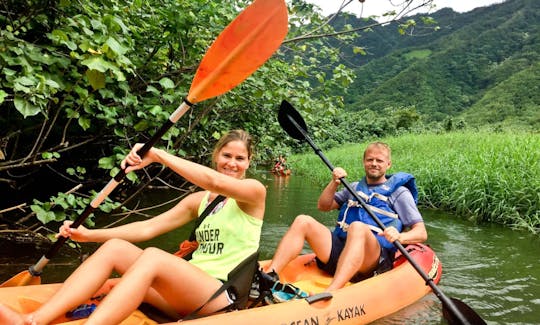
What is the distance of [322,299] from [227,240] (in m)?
0.69

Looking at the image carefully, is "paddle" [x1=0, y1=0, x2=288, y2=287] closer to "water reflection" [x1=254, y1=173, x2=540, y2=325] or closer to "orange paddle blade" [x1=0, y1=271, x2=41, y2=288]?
"orange paddle blade" [x1=0, y1=271, x2=41, y2=288]

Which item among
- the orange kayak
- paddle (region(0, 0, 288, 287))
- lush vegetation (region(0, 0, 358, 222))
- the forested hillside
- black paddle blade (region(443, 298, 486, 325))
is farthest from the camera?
the forested hillside

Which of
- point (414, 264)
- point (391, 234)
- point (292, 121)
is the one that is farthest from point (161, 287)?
point (292, 121)

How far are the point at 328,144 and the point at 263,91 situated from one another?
18.3 m

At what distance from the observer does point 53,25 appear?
2660 millimetres

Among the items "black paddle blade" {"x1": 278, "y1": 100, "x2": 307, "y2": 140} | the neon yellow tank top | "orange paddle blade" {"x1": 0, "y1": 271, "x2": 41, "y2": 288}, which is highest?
"black paddle blade" {"x1": 278, "y1": 100, "x2": 307, "y2": 140}

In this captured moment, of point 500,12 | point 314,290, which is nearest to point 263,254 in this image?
point 314,290

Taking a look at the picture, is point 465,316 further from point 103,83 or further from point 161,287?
point 103,83

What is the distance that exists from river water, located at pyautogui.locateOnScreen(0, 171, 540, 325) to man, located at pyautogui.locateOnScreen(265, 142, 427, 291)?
40 cm

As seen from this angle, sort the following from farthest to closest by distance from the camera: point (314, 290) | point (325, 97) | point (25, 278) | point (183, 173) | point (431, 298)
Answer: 1. point (325, 97)
2. point (431, 298)
3. point (314, 290)
4. point (25, 278)
5. point (183, 173)

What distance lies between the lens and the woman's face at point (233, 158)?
2.21 metres

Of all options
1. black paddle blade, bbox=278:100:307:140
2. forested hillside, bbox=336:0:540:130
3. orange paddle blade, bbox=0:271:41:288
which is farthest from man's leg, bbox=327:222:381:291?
forested hillside, bbox=336:0:540:130

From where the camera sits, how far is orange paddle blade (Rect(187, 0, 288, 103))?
2326 millimetres

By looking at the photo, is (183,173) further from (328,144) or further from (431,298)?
(328,144)
